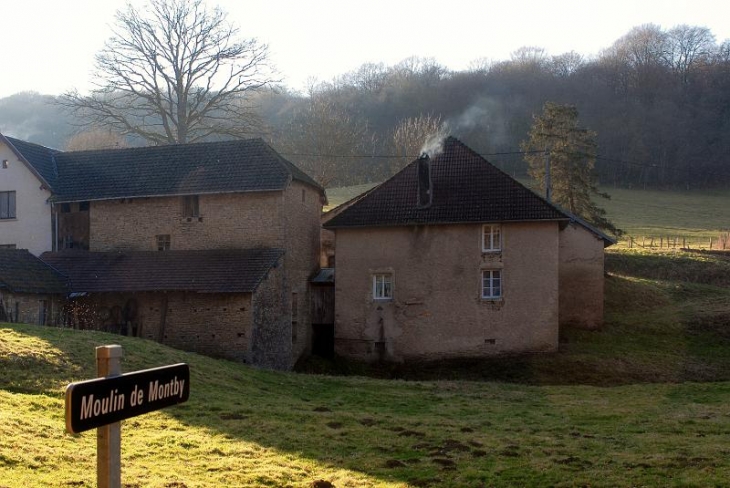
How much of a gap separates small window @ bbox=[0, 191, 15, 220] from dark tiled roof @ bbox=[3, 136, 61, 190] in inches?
60.7

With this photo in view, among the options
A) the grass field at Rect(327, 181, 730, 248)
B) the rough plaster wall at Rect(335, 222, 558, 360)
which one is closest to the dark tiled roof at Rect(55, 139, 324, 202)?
the rough plaster wall at Rect(335, 222, 558, 360)

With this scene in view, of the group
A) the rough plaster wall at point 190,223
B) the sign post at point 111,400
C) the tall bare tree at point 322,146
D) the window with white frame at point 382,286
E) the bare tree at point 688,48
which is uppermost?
the bare tree at point 688,48

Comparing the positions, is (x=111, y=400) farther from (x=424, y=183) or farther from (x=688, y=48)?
(x=688, y=48)

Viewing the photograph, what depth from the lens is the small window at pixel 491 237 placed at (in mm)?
29641

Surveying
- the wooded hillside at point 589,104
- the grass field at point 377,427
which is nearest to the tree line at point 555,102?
the wooded hillside at point 589,104

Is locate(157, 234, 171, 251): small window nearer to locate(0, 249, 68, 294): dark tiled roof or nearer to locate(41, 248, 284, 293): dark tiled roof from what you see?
locate(41, 248, 284, 293): dark tiled roof

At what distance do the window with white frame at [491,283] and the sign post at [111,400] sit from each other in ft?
80.3

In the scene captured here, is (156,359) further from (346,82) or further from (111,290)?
(346,82)

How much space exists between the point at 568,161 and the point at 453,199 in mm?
16286

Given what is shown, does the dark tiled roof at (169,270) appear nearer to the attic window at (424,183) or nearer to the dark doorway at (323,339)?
the dark doorway at (323,339)

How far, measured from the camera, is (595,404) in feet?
64.2

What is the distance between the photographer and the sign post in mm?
4945

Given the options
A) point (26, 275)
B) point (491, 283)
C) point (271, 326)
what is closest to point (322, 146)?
point (491, 283)

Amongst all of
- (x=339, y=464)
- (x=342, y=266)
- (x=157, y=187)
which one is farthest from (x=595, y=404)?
(x=157, y=187)
